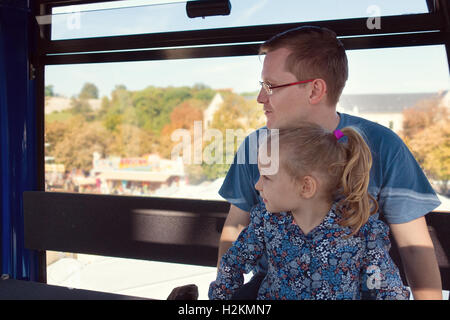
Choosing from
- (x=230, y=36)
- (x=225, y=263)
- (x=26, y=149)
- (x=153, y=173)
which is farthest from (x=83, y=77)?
(x=225, y=263)

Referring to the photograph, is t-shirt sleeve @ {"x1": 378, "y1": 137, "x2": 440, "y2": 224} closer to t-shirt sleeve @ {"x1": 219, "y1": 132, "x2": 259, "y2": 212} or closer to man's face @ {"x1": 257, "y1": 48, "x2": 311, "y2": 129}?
man's face @ {"x1": 257, "y1": 48, "x2": 311, "y2": 129}

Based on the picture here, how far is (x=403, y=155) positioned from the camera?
1.35 meters

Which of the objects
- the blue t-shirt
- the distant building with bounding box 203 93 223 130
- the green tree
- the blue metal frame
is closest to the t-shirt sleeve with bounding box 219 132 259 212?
the blue t-shirt

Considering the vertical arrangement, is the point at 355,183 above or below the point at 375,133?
below

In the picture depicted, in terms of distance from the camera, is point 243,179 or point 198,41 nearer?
point 243,179

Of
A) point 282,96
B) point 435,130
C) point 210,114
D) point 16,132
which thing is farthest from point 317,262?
point 210,114

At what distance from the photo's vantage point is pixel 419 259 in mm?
1293

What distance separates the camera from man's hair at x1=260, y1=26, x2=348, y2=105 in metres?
1.37

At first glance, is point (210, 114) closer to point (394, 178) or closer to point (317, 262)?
point (394, 178)

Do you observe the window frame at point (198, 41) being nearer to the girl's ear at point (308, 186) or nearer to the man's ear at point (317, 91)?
the man's ear at point (317, 91)

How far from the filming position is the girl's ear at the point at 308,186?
1.19 meters

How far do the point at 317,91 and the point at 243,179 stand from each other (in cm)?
47
